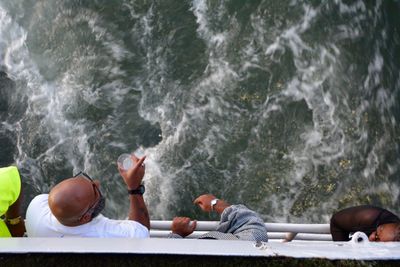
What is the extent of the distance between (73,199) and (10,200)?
509 millimetres

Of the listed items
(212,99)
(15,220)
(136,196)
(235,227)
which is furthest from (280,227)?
(212,99)

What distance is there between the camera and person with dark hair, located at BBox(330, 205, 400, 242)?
3.54 m

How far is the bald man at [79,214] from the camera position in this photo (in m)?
2.91

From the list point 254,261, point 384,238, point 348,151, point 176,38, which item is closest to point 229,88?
point 176,38

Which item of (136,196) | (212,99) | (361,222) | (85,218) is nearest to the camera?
(85,218)

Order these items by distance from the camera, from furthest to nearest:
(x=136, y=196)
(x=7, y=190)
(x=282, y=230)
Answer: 1. (x=282, y=230)
2. (x=136, y=196)
3. (x=7, y=190)

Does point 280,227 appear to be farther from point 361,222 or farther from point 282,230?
point 361,222

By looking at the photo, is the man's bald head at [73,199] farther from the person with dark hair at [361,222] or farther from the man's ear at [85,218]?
the person with dark hair at [361,222]

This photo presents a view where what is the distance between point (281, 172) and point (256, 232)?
2.23 m

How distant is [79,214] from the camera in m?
2.95

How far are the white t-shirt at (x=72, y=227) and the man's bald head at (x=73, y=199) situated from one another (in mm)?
122

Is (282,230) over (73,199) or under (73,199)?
under

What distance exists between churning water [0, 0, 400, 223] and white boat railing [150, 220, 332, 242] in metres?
1.54

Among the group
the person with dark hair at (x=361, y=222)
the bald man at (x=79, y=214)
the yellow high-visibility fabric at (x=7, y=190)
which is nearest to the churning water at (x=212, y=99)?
the person with dark hair at (x=361, y=222)
